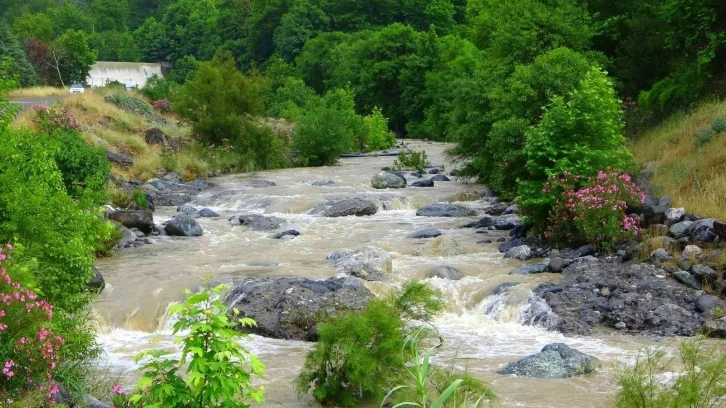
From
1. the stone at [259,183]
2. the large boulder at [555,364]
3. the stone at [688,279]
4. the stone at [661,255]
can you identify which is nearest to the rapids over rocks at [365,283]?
the large boulder at [555,364]

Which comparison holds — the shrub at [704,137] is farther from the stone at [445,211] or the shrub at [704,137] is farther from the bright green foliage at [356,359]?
the bright green foliage at [356,359]

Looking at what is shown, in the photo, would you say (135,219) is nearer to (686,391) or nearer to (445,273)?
(445,273)

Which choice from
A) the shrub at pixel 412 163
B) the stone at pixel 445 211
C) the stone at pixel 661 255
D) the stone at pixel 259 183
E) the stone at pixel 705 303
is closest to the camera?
the stone at pixel 705 303

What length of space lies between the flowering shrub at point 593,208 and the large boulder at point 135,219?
966cm

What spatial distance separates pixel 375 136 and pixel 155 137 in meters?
19.4

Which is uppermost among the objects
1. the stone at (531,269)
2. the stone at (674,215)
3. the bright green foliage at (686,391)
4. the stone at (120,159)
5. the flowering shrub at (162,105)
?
the flowering shrub at (162,105)

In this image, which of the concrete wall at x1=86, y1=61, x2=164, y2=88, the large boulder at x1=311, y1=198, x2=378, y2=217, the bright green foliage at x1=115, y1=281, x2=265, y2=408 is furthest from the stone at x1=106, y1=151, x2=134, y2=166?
the concrete wall at x1=86, y1=61, x2=164, y2=88

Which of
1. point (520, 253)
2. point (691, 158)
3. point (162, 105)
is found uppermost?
point (162, 105)

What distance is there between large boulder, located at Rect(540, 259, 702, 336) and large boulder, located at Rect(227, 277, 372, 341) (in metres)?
3.22

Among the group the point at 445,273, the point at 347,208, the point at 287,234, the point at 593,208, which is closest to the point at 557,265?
the point at 593,208

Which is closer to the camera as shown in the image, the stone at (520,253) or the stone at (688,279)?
the stone at (688,279)

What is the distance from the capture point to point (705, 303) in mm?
12484

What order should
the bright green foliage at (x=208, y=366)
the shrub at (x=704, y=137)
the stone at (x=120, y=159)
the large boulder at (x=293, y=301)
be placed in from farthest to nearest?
the stone at (x=120, y=159) < the shrub at (x=704, y=137) < the large boulder at (x=293, y=301) < the bright green foliage at (x=208, y=366)

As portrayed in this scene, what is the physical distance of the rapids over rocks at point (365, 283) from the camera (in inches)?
400
